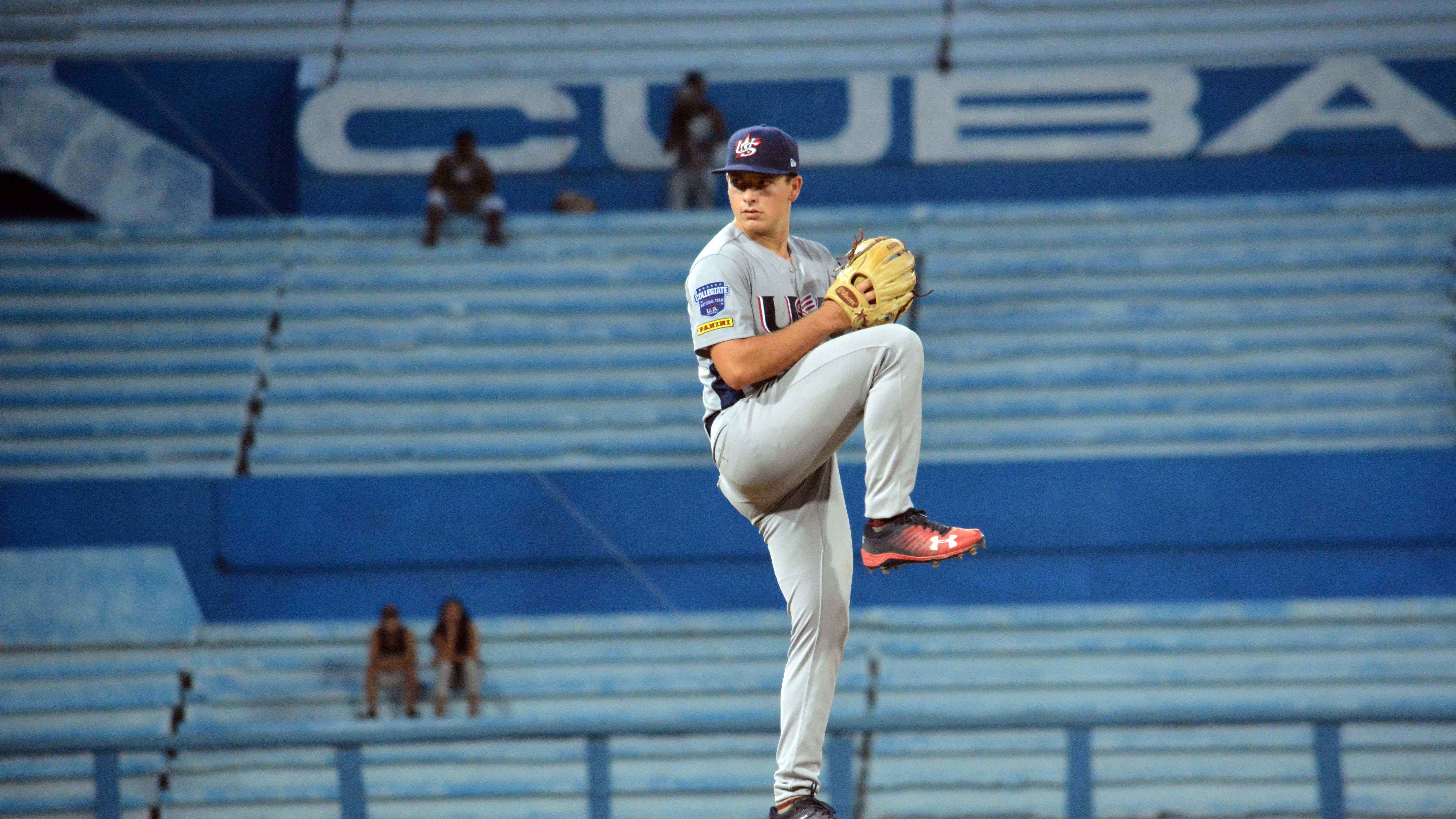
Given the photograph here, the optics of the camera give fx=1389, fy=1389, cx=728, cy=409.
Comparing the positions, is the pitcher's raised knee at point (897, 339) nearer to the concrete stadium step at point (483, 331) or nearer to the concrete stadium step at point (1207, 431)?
the concrete stadium step at point (1207, 431)

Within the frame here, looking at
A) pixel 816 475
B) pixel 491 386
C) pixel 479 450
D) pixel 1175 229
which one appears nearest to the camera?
pixel 816 475

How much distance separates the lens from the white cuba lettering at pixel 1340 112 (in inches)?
465

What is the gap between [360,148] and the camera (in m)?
11.8

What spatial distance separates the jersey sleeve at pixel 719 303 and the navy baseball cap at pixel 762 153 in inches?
9.1

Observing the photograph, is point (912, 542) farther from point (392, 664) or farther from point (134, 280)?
point (134, 280)

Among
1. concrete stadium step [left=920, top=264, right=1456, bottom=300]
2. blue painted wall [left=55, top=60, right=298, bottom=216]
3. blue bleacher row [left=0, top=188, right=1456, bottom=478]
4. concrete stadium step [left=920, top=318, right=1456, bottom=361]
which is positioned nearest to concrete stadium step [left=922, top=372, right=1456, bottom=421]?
blue bleacher row [left=0, top=188, right=1456, bottom=478]

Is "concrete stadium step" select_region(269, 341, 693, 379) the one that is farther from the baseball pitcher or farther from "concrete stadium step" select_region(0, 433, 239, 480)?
the baseball pitcher

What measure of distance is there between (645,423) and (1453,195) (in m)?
6.50

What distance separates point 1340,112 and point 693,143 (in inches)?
220

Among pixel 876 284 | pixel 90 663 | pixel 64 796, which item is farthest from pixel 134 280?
pixel 876 284

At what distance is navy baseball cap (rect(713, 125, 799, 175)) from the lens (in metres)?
3.41

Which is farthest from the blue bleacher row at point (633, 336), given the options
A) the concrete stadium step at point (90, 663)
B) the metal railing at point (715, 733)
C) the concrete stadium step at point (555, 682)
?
the metal railing at point (715, 733)

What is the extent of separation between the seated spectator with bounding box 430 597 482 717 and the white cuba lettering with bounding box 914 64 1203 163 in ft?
19.9

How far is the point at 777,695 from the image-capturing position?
324 inches
